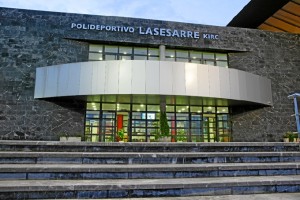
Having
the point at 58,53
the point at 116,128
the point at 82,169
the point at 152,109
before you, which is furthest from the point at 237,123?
the point at 82,169

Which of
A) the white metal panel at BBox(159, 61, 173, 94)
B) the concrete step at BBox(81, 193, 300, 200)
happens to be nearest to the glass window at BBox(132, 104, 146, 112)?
the white metal panel at BBox(159, 61, 173, 94)

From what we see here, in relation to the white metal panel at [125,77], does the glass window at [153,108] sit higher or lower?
lower

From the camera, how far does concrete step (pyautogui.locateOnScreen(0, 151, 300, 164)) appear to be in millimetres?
5902

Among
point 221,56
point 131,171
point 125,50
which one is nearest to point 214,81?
point 221,56

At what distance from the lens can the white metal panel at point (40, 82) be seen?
1598 centimetres

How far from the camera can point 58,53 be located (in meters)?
17.2

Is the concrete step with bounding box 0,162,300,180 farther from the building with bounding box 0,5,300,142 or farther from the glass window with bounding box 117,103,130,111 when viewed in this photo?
the glass window with bounding box 117,103,130,111

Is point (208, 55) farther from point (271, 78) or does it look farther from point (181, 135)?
point (181, 135)

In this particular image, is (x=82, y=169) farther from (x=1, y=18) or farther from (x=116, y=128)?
(x=1, y=18)

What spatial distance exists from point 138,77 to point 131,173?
10.4 metres

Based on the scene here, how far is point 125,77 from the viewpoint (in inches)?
602

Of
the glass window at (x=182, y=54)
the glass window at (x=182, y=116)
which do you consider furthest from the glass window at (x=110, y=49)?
the glass window at (x=182, y=116)

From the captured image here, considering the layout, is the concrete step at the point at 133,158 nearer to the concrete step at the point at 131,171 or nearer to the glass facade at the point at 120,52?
the concrete step at the point at 131,171

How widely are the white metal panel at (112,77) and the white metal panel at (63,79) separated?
2.54 meters
